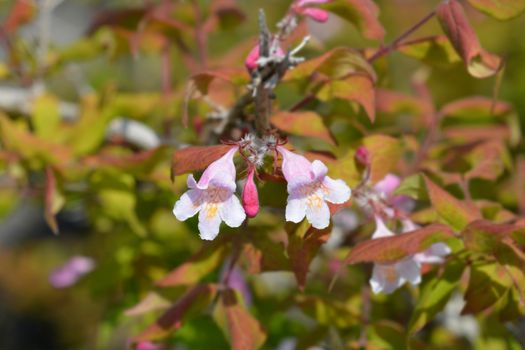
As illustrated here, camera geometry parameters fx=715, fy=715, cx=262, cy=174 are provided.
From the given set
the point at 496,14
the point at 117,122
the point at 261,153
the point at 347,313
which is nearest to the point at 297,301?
the point at 347,313

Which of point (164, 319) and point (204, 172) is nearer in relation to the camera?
point (204, 172)

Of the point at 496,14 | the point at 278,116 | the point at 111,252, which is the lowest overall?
the point at 111,252

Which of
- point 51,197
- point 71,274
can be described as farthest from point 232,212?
point 71,274

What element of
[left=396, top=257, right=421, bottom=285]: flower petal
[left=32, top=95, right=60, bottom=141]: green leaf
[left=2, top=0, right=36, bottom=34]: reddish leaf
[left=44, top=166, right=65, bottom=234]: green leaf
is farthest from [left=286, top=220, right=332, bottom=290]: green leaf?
[left=2, top=0, right=36, bottom=34]: reddish leaf

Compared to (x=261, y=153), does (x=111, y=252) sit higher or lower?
lower

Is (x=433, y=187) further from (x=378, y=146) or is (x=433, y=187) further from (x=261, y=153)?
(x=261, y=153)

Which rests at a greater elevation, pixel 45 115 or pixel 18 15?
pixel 18 15

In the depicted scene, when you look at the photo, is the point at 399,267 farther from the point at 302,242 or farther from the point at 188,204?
the point at 188,204
